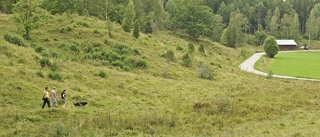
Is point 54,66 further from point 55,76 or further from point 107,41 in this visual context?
point 107,41

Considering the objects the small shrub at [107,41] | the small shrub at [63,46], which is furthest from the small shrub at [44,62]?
the small shrub at [107,41]

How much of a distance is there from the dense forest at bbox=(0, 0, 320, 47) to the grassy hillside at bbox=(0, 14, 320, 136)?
16.0m

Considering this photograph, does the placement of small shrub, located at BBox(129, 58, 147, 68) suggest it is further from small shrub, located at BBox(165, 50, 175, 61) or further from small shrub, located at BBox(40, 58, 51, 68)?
small shrub, located at BBox(40, 58, 51, 68)

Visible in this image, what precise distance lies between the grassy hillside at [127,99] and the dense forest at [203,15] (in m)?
16.0

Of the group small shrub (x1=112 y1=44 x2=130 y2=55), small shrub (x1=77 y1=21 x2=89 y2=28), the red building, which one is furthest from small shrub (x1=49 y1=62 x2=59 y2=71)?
the red building

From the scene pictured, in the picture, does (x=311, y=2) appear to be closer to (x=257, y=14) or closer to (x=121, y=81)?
(x=257, y=14)

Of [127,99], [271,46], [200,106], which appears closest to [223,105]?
[200,106]

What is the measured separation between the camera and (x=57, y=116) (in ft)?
68.6

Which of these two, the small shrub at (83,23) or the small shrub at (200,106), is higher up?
the small shrub at (83,23)

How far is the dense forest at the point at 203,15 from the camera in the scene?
66.5 meters

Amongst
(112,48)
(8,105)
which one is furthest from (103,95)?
(112,48)

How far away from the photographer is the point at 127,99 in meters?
27.2

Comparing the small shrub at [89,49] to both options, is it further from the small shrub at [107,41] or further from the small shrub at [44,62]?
the small shrub at [44,62]

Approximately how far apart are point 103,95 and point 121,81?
214 inches
